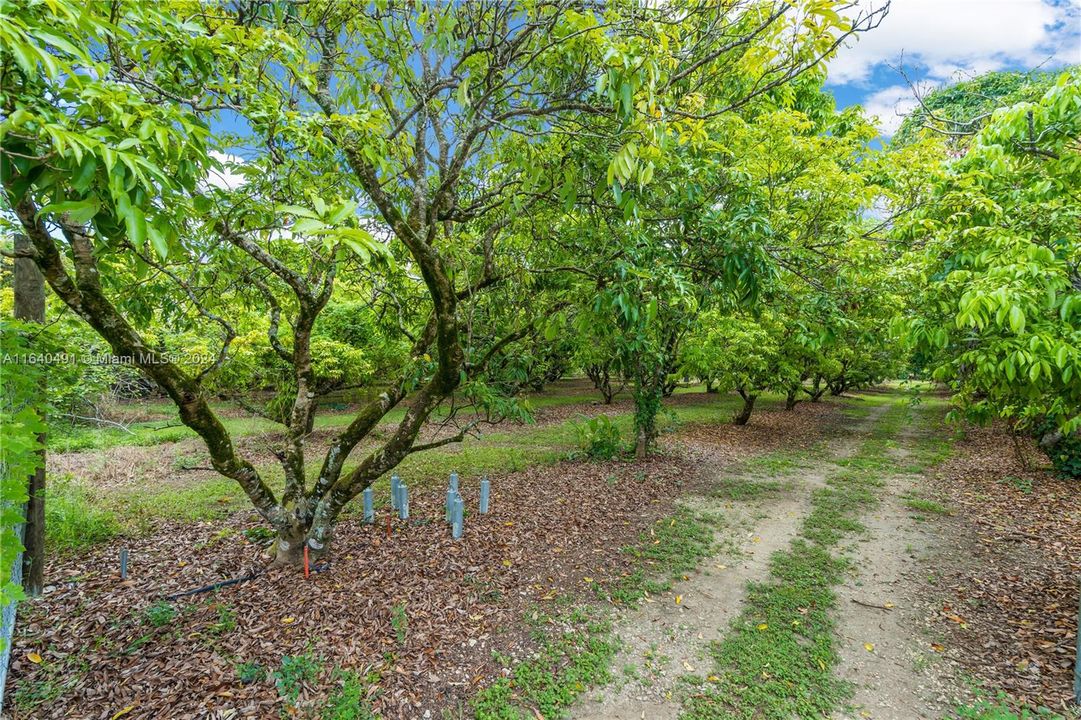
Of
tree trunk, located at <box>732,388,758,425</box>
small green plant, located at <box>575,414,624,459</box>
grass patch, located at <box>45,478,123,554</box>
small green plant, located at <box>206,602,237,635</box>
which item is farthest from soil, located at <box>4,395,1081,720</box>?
tree trunk, located at <box>732,388,758,425</box>

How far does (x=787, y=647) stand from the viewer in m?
3.62

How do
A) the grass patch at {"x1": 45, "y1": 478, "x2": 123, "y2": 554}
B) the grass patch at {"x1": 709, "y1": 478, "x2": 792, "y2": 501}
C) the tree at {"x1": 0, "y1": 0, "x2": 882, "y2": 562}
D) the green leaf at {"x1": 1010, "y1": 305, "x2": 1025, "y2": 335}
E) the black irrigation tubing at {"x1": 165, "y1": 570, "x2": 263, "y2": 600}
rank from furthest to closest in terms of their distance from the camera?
the grass patch at {"x1": 709, "y1": 478, "x2": 792, "y2": 501}
the grass patch at {"x1": 45, "y1": 478, "x2": 123, "y2": 554}
the black irrigation tubing at {"x1": 165, "y1": 570, "x2": 263, "y2": 600}
the green leaf at {"x1": 1010, "y1": 305, "x2": 1025, "y2": 335}
the tree at {"x1": 0, "y1": 0, "x2": 882, "y2": 562}

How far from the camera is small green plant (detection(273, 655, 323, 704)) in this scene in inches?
117

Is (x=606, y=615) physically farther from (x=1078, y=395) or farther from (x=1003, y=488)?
(x=1003, y=488)

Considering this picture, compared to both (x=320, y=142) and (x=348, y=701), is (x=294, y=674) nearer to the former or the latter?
(x=348, y=701)

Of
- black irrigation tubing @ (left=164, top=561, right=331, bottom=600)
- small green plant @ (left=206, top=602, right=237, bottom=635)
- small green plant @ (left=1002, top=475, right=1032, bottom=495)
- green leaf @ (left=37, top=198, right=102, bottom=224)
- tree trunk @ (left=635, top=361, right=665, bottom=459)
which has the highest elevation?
green leaf @ (left=37, top=198, right=102, bottom=224)

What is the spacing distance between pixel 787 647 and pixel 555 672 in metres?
1.84

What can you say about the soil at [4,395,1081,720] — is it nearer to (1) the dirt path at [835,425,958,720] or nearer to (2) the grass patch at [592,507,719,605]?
(1) the dirt path at [835,425,958,720]

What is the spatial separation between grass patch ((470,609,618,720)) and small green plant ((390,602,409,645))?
0.79 metres

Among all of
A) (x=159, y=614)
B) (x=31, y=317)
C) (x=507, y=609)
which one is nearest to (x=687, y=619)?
(x=507, y=609)

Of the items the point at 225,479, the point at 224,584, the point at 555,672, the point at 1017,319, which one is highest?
the point at 1017,319

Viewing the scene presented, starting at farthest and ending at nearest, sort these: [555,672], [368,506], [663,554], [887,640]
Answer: [368,506], [663,554], [887,640], [555,672]

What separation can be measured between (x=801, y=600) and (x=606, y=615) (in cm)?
188

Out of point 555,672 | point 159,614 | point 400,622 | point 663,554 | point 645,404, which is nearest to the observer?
point 555,672
